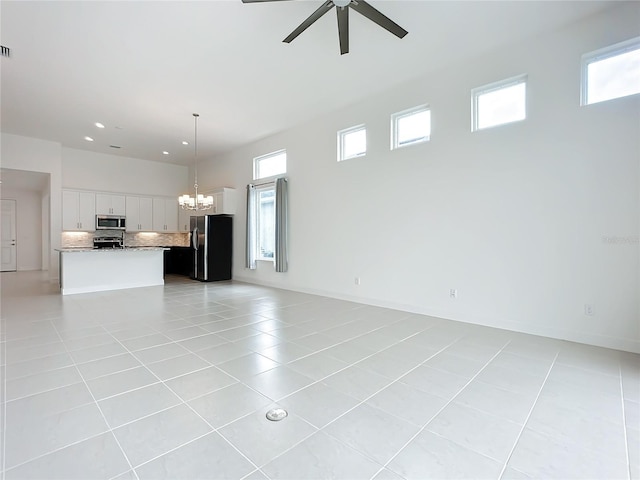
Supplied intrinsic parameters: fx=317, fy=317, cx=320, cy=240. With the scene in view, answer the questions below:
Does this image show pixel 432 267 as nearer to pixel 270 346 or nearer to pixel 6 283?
pixel 270 346

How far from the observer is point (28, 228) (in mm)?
10633

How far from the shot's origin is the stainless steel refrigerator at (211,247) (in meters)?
8.11

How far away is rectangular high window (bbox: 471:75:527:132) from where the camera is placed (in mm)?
3896

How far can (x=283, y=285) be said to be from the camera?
23.1 feet

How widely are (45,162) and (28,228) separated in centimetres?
455

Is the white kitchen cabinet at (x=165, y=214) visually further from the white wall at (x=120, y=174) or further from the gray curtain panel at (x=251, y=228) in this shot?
the gray curtain panel at (x=251, y=228)

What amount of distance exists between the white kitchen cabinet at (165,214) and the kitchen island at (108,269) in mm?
2860

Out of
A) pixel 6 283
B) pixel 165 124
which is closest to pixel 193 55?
pixel 165 124

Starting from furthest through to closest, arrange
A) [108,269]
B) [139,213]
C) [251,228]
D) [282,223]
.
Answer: [139,213] → [251,228] → [282,223] → [108,269]

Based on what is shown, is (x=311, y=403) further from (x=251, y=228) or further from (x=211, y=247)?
(x=211, y=247)

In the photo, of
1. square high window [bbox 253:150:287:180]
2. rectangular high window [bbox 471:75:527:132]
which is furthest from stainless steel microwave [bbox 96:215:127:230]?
rectangular high window [bbox 471:75:527:132]

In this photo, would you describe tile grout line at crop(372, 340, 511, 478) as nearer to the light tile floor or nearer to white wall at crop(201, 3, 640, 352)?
the light tile floor

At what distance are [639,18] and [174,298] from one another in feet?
23.9

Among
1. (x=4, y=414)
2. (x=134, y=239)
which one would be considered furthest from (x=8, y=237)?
(x=4, y=414)
